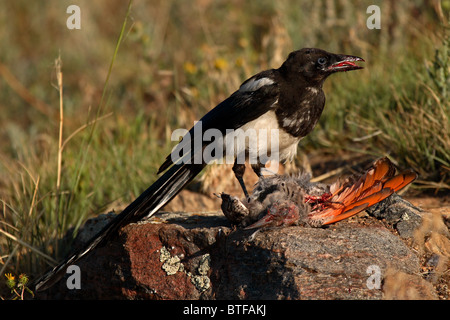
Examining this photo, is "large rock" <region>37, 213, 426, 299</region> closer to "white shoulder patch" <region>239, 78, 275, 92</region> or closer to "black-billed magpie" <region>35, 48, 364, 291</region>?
"black-billed magpie" <region>35, 48, 364, 291</region>

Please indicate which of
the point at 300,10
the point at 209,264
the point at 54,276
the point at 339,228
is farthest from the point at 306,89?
the point at 300,10

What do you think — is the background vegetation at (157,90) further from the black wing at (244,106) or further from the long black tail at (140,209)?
the black wing at (244,106)

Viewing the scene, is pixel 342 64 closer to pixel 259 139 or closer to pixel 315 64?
pixel 315 64

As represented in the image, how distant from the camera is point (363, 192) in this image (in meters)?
3.04

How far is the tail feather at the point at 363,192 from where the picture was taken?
9.53ft

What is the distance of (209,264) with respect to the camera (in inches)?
116

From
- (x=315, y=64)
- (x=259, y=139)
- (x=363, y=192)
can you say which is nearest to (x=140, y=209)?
(x=259, y=139)

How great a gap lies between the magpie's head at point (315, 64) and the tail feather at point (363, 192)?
84cm

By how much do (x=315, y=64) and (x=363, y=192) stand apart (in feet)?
3.36

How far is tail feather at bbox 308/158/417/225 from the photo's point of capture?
9.53 ft

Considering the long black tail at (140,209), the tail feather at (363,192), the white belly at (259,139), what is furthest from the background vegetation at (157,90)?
the tail feather at (363,192)

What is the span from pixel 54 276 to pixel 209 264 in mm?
1008

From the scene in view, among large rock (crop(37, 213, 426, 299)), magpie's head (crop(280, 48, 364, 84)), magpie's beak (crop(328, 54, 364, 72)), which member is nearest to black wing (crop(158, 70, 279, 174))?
magpie's head (crop(280, 48, 364, 84))

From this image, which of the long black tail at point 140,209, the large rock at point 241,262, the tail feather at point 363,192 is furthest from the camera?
the long black tail at point 140,209
